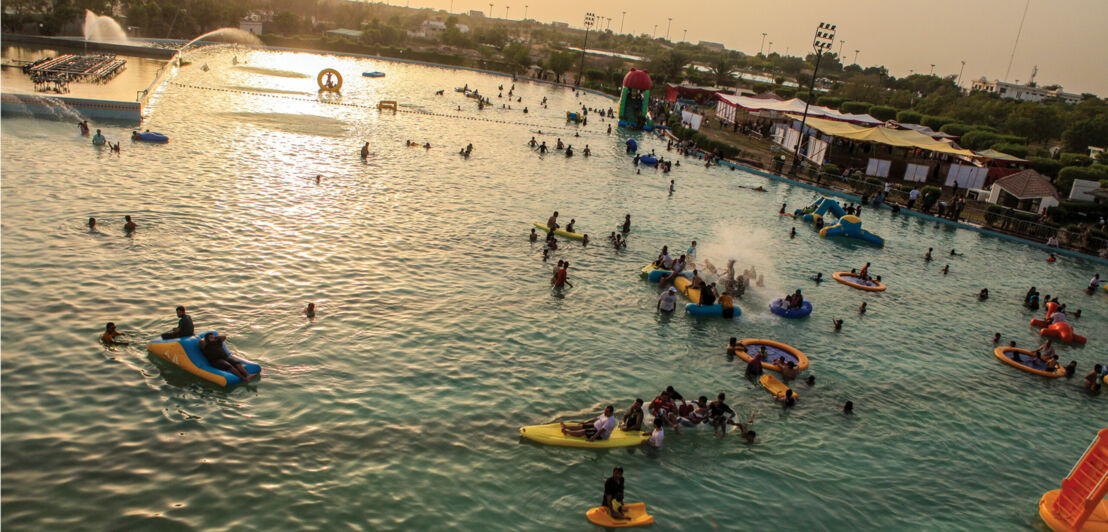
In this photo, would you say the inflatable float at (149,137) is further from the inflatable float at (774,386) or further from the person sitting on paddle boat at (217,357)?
the inflatable float at (774,386)

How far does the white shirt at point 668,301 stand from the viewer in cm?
2089

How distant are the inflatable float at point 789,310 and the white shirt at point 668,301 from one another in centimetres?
360

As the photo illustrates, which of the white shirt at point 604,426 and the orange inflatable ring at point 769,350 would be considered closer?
the white shirt at point 604,426

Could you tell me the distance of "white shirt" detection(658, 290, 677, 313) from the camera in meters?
20.9

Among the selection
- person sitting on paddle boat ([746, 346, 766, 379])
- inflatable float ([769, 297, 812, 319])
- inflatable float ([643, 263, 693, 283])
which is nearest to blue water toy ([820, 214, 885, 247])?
inflatable float ([769, 297, 812, 319])

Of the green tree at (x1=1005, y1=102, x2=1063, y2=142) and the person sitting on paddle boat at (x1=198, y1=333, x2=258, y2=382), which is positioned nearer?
the person sitting on paddle boat at (x1=198, y1=333, x2=258, y2=382)

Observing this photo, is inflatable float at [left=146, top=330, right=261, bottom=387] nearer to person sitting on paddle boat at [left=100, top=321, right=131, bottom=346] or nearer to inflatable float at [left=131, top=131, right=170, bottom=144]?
person sitting on paddle boat at [left=100, top=321, right=131, bottom=346]

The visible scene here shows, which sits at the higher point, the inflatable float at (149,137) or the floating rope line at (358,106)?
the floating rope line at (358,106)

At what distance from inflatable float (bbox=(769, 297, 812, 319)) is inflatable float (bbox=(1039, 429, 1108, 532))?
9.18 metres

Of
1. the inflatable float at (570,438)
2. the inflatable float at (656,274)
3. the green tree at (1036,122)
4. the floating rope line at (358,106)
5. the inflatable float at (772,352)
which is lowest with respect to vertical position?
the inflatable float at (570,438)

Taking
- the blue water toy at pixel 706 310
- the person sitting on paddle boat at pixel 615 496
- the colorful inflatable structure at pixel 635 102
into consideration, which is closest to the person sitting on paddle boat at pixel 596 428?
the person sitting on paddle boat at pixel 615 496

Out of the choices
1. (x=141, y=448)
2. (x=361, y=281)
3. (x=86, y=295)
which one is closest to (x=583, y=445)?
(x=141, y=448)

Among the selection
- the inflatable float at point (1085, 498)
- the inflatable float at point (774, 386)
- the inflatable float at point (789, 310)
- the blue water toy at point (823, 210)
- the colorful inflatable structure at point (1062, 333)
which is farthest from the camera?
the blue water toy at point (823, 210)

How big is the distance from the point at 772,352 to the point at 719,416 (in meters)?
4.95
